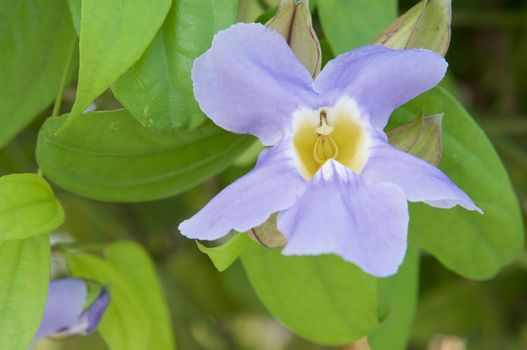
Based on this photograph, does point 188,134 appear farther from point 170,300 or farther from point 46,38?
point 170,300

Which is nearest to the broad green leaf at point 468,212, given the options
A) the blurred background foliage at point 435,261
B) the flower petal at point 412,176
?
the flower petal at point 412,176

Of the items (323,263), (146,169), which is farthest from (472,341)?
(146,169)

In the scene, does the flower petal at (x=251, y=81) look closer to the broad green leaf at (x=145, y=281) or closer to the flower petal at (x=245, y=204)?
the flower petal at (x=245, y=204)

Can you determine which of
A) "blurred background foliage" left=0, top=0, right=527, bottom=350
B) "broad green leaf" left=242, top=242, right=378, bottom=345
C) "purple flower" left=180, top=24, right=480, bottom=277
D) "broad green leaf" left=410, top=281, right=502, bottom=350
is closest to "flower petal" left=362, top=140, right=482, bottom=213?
"purple flower" left=180, top=24, right=480, bottom=277

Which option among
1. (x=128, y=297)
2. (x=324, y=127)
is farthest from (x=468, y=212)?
(x=128, y=297)

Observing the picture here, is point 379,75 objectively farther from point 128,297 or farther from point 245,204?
point 128,297
